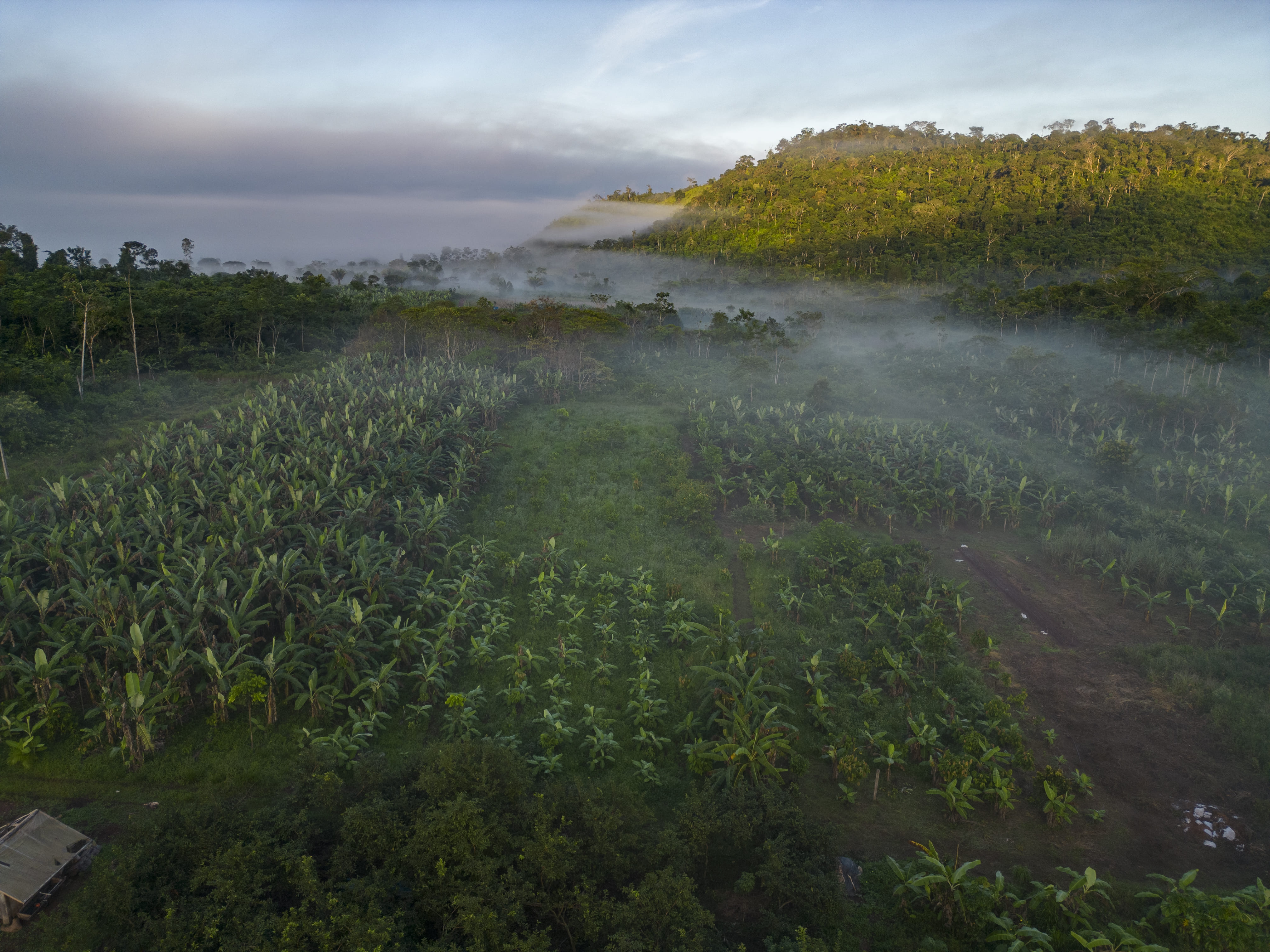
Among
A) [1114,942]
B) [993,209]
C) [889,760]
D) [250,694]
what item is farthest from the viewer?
[993,209]

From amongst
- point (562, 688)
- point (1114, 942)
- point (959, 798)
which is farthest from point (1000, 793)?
point (562, 688)

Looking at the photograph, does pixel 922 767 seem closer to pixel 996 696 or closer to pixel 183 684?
pixel 996 696

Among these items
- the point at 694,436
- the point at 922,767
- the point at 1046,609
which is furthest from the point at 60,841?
the point at 694,436

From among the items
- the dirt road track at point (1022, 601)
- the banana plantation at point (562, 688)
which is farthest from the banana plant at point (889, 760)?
the dirt road track at point (1022, 601)

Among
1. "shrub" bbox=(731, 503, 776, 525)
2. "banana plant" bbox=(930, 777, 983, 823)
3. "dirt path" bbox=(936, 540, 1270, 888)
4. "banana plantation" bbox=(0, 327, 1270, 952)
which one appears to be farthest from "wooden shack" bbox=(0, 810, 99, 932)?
"shrub" bbox=(731, 503, 776, 525)

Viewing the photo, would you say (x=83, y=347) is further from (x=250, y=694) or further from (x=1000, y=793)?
(x=1000, y=793)

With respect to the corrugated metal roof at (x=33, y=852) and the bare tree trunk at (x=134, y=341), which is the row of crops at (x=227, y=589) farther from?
the bare tree trunk at (x=134, y=341)
